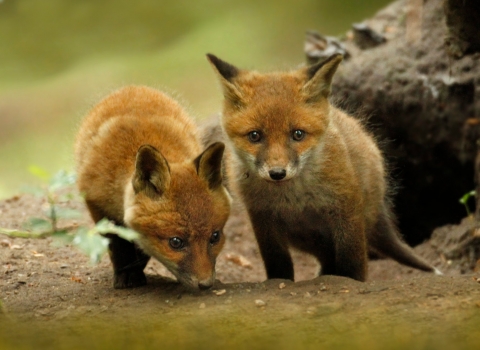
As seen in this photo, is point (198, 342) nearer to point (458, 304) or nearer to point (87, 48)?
point (458, 304)

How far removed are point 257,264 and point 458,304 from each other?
13.2 ft

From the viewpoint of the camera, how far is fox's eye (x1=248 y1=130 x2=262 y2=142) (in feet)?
15.4

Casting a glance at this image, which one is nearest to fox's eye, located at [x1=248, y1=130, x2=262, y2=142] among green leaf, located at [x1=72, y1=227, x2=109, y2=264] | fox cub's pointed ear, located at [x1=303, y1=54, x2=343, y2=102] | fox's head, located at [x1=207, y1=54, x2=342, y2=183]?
fox's head, located at [x1=207, y1=54, x2=342, y2=183]

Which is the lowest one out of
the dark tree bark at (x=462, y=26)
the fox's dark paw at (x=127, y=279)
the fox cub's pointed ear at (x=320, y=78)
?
the fox's dark paw at (x=127, y=279)

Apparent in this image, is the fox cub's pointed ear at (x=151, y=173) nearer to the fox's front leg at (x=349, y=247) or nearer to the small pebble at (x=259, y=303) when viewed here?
the small pebble at (x=259, y=303)

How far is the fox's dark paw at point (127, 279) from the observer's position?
15.7 feet

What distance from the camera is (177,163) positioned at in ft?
14.7

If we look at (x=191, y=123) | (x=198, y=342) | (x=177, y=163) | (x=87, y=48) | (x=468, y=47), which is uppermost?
(x=87, y=48)

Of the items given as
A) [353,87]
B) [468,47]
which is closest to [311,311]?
[468,47]

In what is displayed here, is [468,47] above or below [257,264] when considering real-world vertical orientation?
above

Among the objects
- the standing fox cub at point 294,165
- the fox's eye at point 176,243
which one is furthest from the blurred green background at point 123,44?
the fox's eye at point 176,243

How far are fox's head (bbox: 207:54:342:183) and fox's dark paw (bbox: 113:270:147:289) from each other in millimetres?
1189

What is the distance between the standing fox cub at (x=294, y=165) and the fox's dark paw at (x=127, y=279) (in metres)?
1.04

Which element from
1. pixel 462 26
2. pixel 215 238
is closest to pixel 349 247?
pixel 215 238
